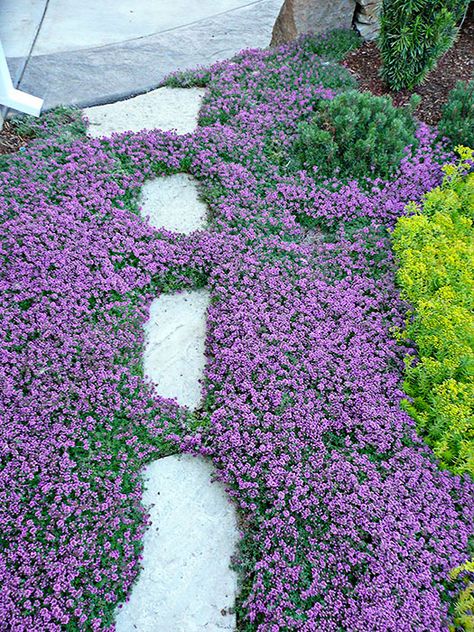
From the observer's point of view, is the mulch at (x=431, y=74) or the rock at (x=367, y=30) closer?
the mulch at (x=431, y=74)

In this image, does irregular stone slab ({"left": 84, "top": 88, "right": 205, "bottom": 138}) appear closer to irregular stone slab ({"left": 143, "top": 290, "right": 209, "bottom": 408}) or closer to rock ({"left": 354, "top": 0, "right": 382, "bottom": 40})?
irregular stone slab ({"left": 143, "top": 290, "right": 209, "bottom": 408})

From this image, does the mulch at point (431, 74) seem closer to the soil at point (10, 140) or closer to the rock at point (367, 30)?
the soil at point (10, 140)

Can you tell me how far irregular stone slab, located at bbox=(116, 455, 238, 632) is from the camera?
321cm

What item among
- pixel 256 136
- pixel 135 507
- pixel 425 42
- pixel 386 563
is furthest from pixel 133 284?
pixel 425 42

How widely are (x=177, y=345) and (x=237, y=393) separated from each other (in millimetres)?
729

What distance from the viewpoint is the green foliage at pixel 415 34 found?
5770mm

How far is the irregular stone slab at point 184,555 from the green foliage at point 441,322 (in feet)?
5.01

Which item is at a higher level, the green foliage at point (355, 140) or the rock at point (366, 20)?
Answer: the rock at point (366, 20)

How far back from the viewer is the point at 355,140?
5676 millimetres

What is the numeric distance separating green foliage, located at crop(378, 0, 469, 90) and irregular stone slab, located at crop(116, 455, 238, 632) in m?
4.97

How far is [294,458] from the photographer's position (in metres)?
3.63

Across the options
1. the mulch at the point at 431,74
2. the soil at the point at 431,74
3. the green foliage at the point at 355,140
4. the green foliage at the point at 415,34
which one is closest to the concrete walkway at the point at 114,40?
the mulch at the point at 431,74

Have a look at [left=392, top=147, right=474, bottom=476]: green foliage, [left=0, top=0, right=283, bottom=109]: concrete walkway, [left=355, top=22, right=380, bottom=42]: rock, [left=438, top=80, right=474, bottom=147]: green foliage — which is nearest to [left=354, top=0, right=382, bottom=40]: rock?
[left=355, top=22, right=380, bottom=42]: rock

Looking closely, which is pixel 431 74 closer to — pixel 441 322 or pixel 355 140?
pixel 355 140
